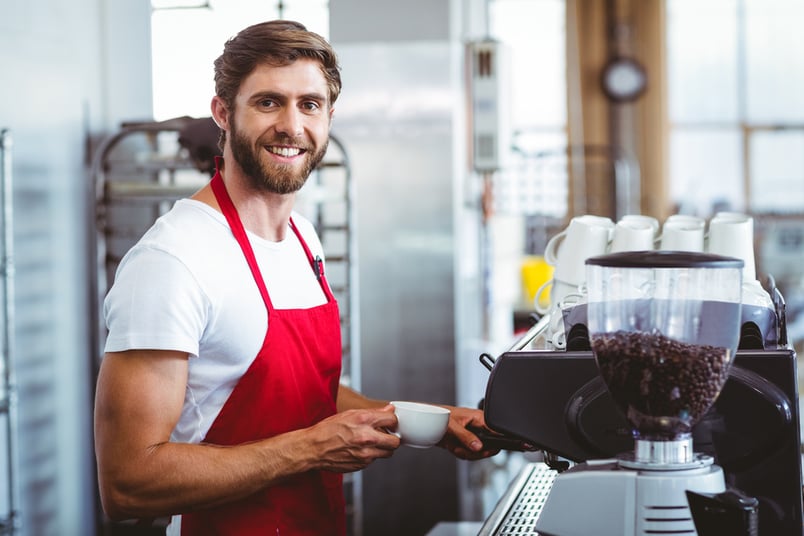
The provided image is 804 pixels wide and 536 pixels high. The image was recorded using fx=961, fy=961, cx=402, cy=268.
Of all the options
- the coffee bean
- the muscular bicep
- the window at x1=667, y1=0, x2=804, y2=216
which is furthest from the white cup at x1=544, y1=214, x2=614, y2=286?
the window at x1=667, y1=0, x2=804, y2=216

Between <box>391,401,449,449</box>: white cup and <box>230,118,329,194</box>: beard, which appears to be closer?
<box>391,401,449,449</box>: white cup

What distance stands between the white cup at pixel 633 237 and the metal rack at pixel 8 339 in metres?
1.84

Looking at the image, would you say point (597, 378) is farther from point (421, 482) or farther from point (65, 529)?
point (421, 482)

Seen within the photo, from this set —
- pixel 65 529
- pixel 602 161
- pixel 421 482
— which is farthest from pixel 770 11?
pixel 65 529

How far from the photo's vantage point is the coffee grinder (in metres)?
1.11

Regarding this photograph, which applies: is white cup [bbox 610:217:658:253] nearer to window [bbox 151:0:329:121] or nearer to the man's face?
the man's face

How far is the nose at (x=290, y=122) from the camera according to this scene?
167cm

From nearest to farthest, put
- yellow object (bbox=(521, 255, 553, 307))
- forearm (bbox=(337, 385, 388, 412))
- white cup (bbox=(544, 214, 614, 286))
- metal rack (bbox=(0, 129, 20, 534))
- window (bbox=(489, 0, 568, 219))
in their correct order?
white cup (bbox=(544, 214, 614, 286)), forearm (bbox=(337, 385, 388, 412)), metal rack (bbox=(0, 129, 20, 534)), yellow object (bbox=(521, 255, 553, 307)), window (bbox=(489, 0, 568, 219))

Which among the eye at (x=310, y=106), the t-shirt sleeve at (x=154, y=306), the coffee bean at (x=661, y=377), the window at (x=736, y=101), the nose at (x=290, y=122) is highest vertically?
the window at (x=736, y=101)

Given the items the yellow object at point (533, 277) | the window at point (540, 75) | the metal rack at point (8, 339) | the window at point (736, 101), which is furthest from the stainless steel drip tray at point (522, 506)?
the window at point (736, 101)

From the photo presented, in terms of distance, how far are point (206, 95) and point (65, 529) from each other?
1.59 meters

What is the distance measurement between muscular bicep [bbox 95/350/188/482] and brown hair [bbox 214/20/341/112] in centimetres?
52

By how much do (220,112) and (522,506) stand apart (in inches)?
35.5

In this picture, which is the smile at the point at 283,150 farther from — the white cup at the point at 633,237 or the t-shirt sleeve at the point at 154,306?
the white cup at the point at 633,237
